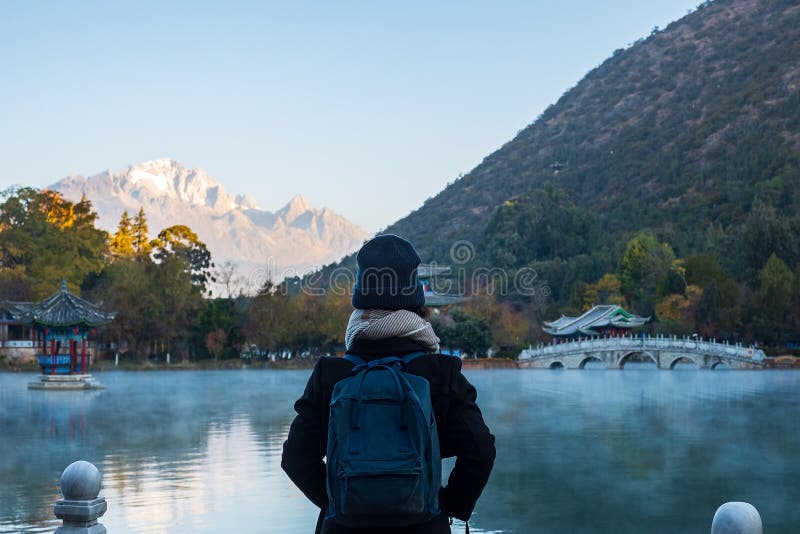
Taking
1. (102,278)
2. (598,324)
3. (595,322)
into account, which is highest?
(102,278)

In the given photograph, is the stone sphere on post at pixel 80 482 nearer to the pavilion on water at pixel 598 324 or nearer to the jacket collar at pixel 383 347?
the jacket collar at pixel 383 347

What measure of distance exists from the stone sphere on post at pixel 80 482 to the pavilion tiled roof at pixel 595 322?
170ft

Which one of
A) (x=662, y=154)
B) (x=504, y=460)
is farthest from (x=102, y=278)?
(x=662, y=154)

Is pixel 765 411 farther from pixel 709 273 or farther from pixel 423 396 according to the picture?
pixel 709 273

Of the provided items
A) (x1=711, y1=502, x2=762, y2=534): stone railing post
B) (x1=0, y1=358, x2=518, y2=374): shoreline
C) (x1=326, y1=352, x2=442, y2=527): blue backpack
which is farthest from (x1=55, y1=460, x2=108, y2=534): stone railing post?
(x1=0, y1=358, x2=518, y2=374): shoreline

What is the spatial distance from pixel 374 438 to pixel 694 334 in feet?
163

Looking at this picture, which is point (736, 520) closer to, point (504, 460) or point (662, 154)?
point (504, 460)

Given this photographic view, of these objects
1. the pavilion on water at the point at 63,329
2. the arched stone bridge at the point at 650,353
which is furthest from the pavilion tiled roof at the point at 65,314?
the arched stone bridge at the point at 650,353

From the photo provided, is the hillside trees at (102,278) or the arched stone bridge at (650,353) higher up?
the hillside trees at (102,278)

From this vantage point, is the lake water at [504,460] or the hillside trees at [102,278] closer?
the lake water at [504,460]

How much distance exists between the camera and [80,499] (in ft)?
15.9

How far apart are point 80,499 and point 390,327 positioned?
7.75 ft

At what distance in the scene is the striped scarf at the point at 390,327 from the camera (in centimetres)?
317

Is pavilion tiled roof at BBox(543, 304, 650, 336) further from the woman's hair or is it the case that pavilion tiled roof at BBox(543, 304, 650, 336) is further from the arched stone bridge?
the woman's hair
